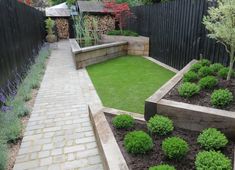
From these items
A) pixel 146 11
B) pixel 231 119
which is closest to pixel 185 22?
pixel 146 11

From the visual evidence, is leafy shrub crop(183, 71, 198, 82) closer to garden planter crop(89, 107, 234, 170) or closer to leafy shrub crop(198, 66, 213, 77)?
leafy shrub crop(198, 66, 213, 77)

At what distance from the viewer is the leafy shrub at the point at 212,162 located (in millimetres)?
1593

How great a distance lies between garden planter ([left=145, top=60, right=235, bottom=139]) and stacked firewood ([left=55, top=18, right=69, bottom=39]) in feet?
53.3

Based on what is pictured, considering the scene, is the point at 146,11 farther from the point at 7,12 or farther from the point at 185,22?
the point at 7,12

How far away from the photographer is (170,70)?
20.0 ft

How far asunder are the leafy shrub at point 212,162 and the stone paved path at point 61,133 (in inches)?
42.6

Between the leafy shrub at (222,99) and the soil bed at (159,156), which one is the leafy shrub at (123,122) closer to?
the soil bed at (159,156)

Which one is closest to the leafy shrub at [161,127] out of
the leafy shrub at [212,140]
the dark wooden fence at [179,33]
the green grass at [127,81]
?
the leafy shrub at [212,140]

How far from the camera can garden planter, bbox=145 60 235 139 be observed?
216cm

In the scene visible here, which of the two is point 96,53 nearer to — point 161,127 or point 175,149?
point 161,127

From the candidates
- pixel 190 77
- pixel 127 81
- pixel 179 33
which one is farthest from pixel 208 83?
pixel 179 33

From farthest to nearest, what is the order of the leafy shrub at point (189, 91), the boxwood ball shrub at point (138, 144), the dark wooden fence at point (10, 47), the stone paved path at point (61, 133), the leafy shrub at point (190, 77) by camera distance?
the dark wooden fence at point (10, 47) < the leafy shrub at point (190, 77) < the leafy shrub at point (189, 91) < the stone paved path at point (61, 133) < the boxwood ball shrub at point (138, 144)

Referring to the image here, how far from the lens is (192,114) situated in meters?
2.32

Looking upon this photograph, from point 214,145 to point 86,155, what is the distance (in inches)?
56.9
